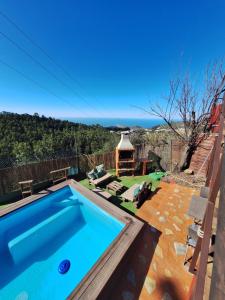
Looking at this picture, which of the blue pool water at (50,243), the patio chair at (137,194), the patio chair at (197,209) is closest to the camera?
the patio chair at (197,209)

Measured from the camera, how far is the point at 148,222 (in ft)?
16.8

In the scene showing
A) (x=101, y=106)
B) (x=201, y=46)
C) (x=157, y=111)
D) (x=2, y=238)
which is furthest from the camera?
(x=101, y=106)

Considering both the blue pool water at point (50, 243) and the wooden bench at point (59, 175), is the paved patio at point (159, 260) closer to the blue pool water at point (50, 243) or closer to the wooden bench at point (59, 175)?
the blue pool water at point (50, 243)

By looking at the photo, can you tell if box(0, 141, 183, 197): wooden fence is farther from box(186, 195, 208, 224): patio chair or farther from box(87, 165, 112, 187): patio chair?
box(186, 195, 208, 224): patio chair

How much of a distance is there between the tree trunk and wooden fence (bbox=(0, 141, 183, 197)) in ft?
1.58

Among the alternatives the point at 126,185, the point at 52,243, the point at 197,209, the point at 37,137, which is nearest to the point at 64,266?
the point at 52,243

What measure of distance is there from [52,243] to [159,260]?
131 inches

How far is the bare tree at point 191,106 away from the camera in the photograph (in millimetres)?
8398

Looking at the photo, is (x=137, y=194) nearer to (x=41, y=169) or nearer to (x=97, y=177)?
(x=97, y=177)

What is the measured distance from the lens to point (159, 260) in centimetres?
382

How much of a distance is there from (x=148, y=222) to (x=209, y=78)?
848 centimetres

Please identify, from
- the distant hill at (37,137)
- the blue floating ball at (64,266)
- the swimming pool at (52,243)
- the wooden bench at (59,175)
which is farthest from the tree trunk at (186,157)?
the blue floating ball at (64,266)

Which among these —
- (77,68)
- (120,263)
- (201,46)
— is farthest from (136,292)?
(77,68)

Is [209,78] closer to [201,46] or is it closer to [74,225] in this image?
[201,46]
